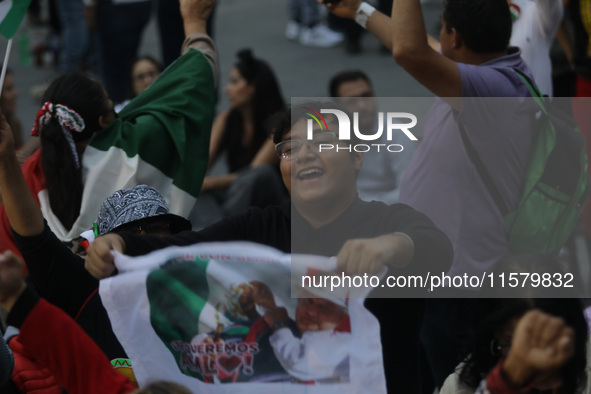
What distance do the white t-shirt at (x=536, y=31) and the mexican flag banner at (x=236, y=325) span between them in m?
2.00

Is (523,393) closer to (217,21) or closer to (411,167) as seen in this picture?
(411,167)

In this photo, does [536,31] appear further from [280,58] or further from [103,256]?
[280,58]

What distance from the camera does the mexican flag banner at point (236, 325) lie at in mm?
2393

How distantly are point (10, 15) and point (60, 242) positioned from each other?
98cm

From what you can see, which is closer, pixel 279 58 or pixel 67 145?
pixel 67 145

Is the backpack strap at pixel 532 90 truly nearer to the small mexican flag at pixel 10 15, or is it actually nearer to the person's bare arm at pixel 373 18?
the person's bare arm at pixel 373 18

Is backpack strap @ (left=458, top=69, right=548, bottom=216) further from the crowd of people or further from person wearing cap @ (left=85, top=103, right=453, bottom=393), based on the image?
person wearing cap @ (left=85, top=103, right=453, bottom=393)

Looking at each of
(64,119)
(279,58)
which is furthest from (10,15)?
(279,58)

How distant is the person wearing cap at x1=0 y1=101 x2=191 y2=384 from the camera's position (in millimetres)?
2732

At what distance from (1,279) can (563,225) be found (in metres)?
1.80

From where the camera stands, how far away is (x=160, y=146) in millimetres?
3514

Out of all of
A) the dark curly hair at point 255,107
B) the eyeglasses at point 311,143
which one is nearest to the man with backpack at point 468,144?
the eyeglasses at point 311,143

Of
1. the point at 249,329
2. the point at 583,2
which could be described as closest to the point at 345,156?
the point at 249,329

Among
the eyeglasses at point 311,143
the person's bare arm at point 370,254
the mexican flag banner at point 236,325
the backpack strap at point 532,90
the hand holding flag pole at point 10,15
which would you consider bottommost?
the mexican flag banner at point 236,325
